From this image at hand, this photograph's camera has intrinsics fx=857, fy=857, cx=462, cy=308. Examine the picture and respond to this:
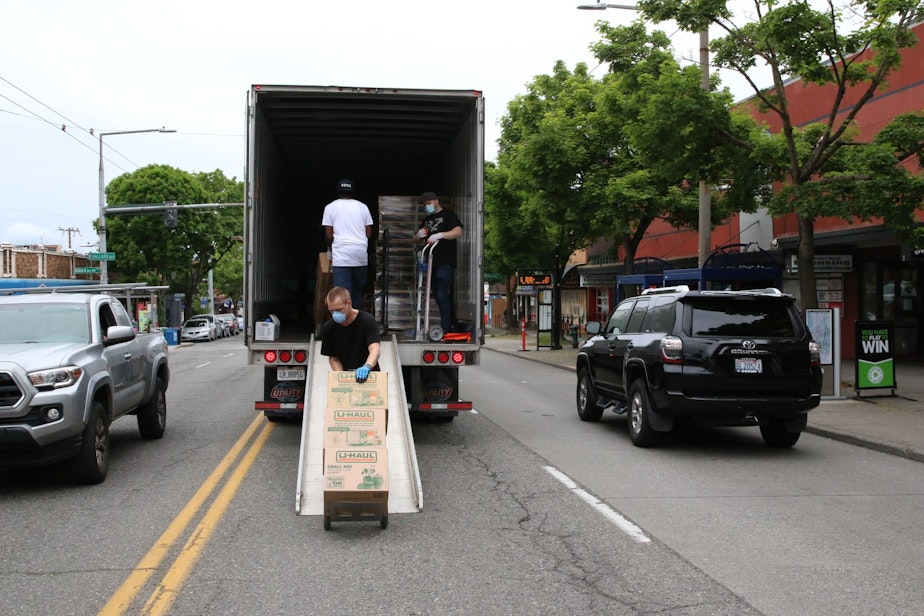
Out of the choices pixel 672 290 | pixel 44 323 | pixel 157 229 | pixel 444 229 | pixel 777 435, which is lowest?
pixel 777 435

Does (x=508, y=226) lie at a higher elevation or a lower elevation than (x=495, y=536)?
higher

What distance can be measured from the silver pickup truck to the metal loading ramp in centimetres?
198

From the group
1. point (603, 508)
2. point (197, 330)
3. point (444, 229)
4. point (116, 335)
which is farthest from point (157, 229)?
point (603, 508)

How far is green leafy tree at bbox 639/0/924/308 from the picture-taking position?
43.5ft

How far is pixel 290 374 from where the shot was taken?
9.85 m

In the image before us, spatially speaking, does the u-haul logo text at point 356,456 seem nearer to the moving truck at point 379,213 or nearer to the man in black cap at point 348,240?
the moving truck at point 379,213

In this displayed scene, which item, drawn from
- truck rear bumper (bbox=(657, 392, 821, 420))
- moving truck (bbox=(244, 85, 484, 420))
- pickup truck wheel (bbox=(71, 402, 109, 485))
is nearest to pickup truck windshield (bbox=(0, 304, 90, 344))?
pickup truck wheel (bbox=(71, 402, 109, 485))

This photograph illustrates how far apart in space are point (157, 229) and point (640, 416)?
138 ft

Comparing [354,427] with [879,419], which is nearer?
[354,427]

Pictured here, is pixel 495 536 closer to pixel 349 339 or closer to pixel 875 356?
pixel 349 339

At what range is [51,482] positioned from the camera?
809 cm

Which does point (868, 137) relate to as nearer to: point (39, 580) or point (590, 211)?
point (590, 211)

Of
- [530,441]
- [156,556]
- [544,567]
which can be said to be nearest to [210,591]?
[156,556]

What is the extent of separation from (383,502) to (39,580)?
222cm
